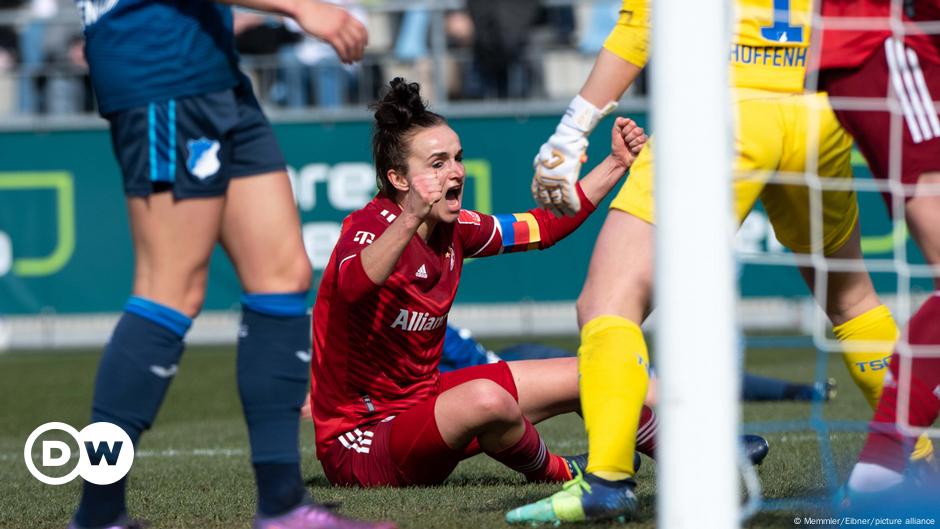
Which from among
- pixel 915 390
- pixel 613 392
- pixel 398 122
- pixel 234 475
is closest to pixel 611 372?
pixel 613 392

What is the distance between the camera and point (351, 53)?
3102 millimetres

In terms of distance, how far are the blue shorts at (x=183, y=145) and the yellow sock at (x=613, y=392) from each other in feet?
3.04

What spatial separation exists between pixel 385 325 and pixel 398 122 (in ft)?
2.02

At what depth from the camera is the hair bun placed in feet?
13.2

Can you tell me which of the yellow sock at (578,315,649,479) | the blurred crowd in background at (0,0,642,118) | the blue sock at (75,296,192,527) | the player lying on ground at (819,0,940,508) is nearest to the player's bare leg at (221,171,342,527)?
the blue sock at (75,296,192,527)

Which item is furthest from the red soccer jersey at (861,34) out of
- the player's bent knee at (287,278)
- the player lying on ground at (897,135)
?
the player's bent knee at (287,278)

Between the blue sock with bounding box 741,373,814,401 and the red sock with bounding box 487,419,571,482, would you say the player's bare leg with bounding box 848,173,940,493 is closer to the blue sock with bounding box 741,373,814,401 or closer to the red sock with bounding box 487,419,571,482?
the red sock with bounding box 487,419,571,482

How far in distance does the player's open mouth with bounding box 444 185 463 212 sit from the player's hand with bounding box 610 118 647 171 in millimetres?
481

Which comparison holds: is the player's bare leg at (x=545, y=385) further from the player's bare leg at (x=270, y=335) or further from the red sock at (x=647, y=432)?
the player's bare leg at (x=270, y=335)

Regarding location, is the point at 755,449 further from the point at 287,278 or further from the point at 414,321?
the point at 287,278

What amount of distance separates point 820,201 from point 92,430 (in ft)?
6.53

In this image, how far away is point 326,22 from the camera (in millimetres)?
3082

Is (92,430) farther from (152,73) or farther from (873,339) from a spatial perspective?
(873,339)

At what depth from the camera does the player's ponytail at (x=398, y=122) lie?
403 cm
